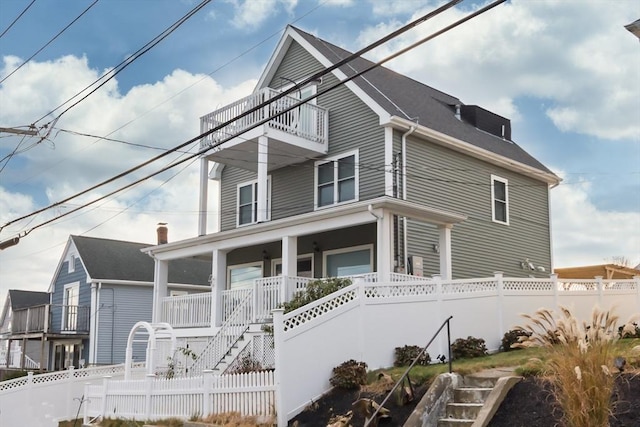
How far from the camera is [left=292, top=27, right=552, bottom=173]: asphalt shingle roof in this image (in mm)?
23047

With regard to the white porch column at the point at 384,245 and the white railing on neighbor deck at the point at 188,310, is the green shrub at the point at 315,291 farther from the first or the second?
the white railing on neighbor deck at the point at 188,310

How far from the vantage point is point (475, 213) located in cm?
2388

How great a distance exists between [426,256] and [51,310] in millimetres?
22866

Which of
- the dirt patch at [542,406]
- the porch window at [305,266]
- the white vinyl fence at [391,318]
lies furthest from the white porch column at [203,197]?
the dirt patch at [542,406]

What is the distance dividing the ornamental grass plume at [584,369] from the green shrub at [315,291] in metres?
8.14

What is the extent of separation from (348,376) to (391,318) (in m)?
2.27

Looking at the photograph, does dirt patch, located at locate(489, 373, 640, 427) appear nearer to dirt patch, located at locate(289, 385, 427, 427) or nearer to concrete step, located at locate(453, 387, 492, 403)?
concrete step, located at locate(453, 387, 492, 403)

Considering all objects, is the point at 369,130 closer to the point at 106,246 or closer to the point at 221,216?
the point at 221,216

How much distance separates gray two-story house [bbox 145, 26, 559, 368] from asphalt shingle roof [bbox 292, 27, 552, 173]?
0.09 m

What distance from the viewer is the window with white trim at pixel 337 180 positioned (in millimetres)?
22281

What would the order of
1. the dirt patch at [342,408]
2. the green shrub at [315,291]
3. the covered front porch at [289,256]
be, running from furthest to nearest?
the covered front porch at [289,256] → the green shrub at [315,291] → the dirt patch at [342,408]

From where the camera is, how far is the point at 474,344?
1559cm

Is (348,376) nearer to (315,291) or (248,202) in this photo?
(315,291)

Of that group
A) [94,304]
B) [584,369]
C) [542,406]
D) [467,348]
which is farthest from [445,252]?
[94,304]
